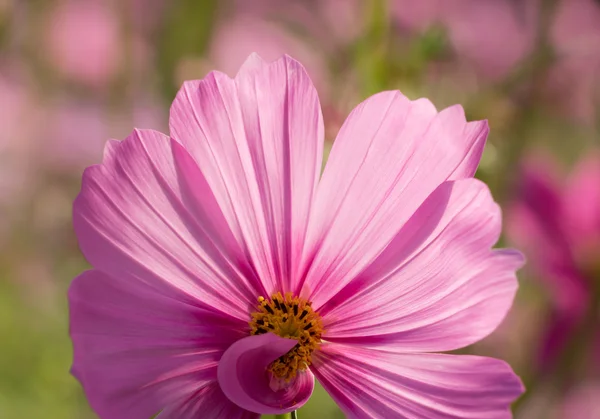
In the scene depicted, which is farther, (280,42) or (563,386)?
(280,42)

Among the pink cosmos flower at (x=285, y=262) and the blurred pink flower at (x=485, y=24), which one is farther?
the blurred pink flower at (x=485, y=24)

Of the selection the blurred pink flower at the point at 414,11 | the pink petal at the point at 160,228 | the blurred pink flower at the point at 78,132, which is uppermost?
the blurred pink flower at the point at 414,11

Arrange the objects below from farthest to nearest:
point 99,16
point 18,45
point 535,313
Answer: point 99,16 < point 18,45 < point 535,313

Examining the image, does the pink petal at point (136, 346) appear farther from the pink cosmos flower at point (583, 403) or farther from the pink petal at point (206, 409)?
the pink cosmos flower at point (583, 403)

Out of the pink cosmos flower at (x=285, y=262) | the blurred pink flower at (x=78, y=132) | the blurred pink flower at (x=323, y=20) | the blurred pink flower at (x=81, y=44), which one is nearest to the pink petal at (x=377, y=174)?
the pink cosmos flower at (x=285, y=262)

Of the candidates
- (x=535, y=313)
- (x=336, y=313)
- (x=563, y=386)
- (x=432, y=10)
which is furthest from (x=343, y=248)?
(x=432, y=10)

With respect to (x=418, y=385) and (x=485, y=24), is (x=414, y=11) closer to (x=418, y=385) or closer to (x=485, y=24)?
(x=485, y=24)

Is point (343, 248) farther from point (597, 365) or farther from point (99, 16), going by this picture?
point (99, 16)

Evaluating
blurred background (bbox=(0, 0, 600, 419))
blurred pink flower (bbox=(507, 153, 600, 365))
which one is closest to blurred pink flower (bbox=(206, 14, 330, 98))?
blurred background (bbox=(0, 0, 600, 419))

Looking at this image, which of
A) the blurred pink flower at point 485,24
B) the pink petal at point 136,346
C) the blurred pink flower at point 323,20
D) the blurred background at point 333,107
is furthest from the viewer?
the blurred pink flower at point 485,24
